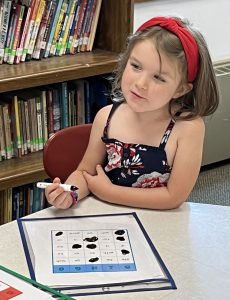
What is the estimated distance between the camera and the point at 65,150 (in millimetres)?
1634

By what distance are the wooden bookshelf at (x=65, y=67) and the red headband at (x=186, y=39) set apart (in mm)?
740

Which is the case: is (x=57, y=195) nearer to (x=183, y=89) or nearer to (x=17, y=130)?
(x=183, y=89)

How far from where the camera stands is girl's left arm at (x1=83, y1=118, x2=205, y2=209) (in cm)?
134

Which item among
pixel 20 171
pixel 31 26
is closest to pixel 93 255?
pixel 20 171

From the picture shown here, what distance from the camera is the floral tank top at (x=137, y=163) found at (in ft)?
4.67

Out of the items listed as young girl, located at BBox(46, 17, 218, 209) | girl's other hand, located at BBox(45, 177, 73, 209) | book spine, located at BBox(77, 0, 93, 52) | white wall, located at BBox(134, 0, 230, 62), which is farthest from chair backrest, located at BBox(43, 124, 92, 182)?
white wall, located at BBox(134, 0, 230, 62)

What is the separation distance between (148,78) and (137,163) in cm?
26

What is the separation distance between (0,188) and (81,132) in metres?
0.56

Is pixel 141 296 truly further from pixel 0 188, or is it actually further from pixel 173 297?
pixel 0 188

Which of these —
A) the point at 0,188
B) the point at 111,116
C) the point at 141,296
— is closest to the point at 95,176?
the point at 111,116

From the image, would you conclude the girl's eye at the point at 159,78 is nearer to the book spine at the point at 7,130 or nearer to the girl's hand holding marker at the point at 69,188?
the girl's hand holding marker at the point at 69,188

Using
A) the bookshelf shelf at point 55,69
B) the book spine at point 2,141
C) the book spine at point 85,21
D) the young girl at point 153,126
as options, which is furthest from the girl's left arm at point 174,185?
the book spine at point 85,21

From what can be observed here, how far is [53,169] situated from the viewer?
1638mm

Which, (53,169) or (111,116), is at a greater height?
(111,116)
